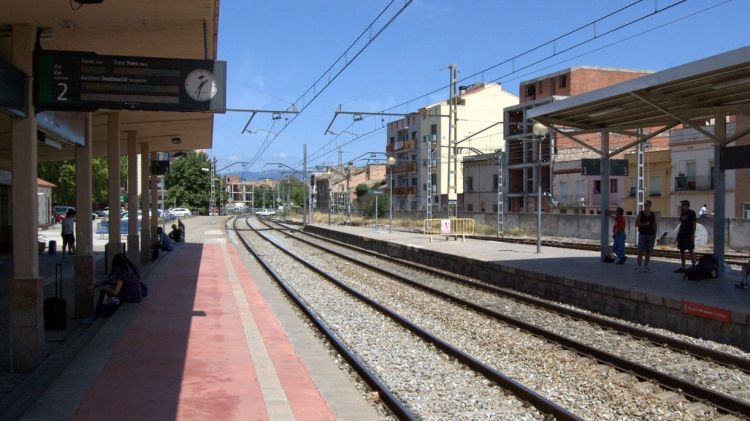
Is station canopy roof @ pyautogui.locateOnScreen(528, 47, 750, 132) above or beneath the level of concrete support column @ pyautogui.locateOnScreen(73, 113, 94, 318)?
above

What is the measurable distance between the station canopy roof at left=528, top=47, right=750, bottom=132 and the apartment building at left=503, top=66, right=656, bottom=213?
1467 inches

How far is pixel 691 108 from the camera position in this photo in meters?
14.3

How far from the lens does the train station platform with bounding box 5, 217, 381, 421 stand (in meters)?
6.01

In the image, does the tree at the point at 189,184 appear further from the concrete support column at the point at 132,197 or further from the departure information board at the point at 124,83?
the departure information board at the point at 124,83

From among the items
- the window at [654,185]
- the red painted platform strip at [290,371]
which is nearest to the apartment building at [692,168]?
the window at [654,185]

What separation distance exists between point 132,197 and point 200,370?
12.6m

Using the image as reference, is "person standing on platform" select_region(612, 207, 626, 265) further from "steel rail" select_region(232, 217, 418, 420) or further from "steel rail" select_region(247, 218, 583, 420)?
"steel rail" select_region(232, 217, 418, 420)

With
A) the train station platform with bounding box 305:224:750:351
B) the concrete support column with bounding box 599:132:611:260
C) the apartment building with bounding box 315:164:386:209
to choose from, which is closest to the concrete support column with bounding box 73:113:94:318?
the train station platform with bounding box 305:224:750:351

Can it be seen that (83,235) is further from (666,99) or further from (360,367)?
(666,99)

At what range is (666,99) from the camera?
45.9ft

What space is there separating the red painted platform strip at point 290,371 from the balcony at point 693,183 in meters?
39.3

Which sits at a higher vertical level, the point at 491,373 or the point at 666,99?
the point at 666,99

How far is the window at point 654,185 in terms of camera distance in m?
48.5

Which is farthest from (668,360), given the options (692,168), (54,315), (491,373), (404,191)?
(404,191)
